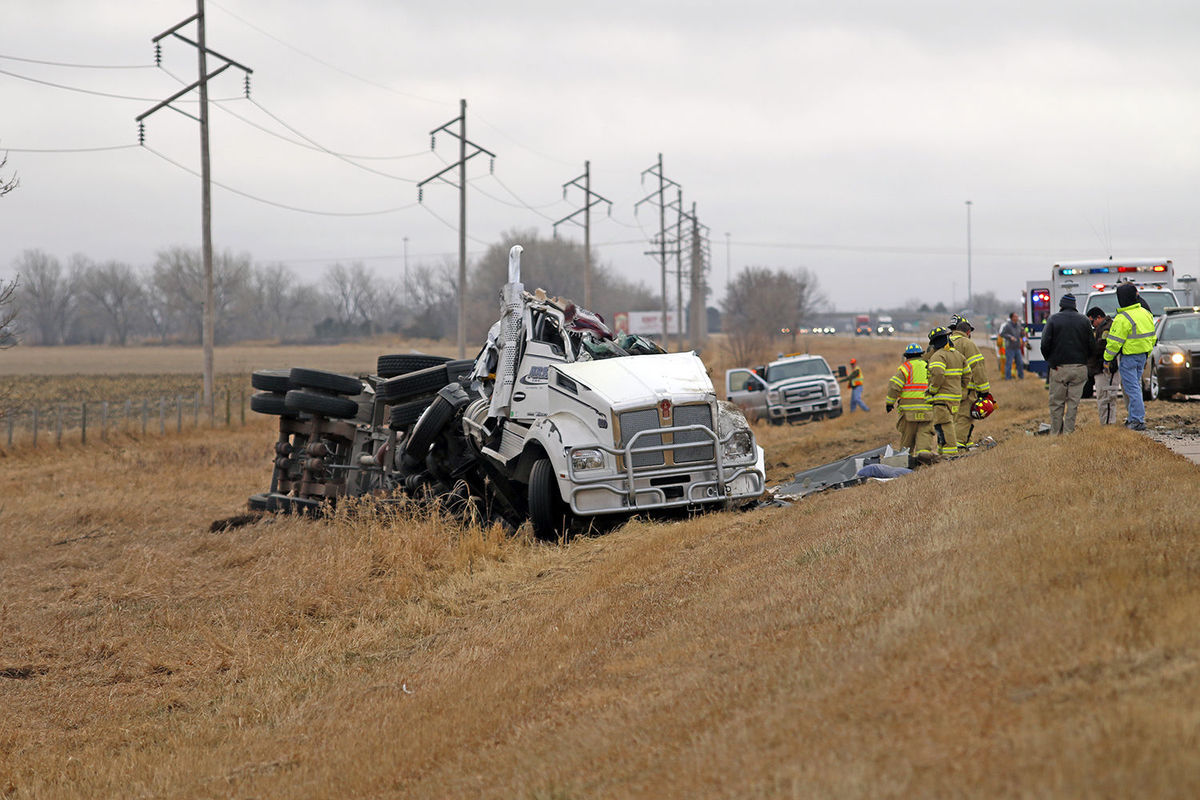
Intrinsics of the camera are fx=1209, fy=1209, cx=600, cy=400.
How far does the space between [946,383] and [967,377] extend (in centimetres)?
36

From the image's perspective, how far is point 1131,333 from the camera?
14.4 meters

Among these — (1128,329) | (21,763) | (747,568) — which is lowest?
(21,763)

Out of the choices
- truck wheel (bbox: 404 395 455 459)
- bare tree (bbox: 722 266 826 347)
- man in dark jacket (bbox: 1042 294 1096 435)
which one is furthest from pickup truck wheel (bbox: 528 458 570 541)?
bare tree (bbox: 722 266 826 347)

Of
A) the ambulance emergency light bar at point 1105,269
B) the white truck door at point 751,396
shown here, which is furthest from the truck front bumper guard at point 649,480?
the white truck door at point 751,396

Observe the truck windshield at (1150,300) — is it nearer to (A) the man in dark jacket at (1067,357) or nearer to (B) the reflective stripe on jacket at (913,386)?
(A) the man in dark jacket at (1067,357)

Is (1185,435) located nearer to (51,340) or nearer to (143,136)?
(143,136)

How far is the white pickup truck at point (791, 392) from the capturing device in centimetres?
2934

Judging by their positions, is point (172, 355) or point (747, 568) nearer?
point (747, 568)

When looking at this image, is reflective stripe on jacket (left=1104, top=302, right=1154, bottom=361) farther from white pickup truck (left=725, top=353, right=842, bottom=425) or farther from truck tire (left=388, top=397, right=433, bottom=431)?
white pickup truck (left=725, top=353, right=842, bottom=425)

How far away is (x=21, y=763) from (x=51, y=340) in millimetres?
135084

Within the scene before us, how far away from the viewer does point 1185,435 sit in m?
14.2

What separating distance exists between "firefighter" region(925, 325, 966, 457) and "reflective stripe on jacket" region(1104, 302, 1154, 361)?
5.82 ft

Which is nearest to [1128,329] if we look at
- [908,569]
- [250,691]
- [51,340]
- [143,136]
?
[908,569]

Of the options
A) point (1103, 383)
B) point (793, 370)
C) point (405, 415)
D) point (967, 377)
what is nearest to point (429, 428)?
point (405, 415)
